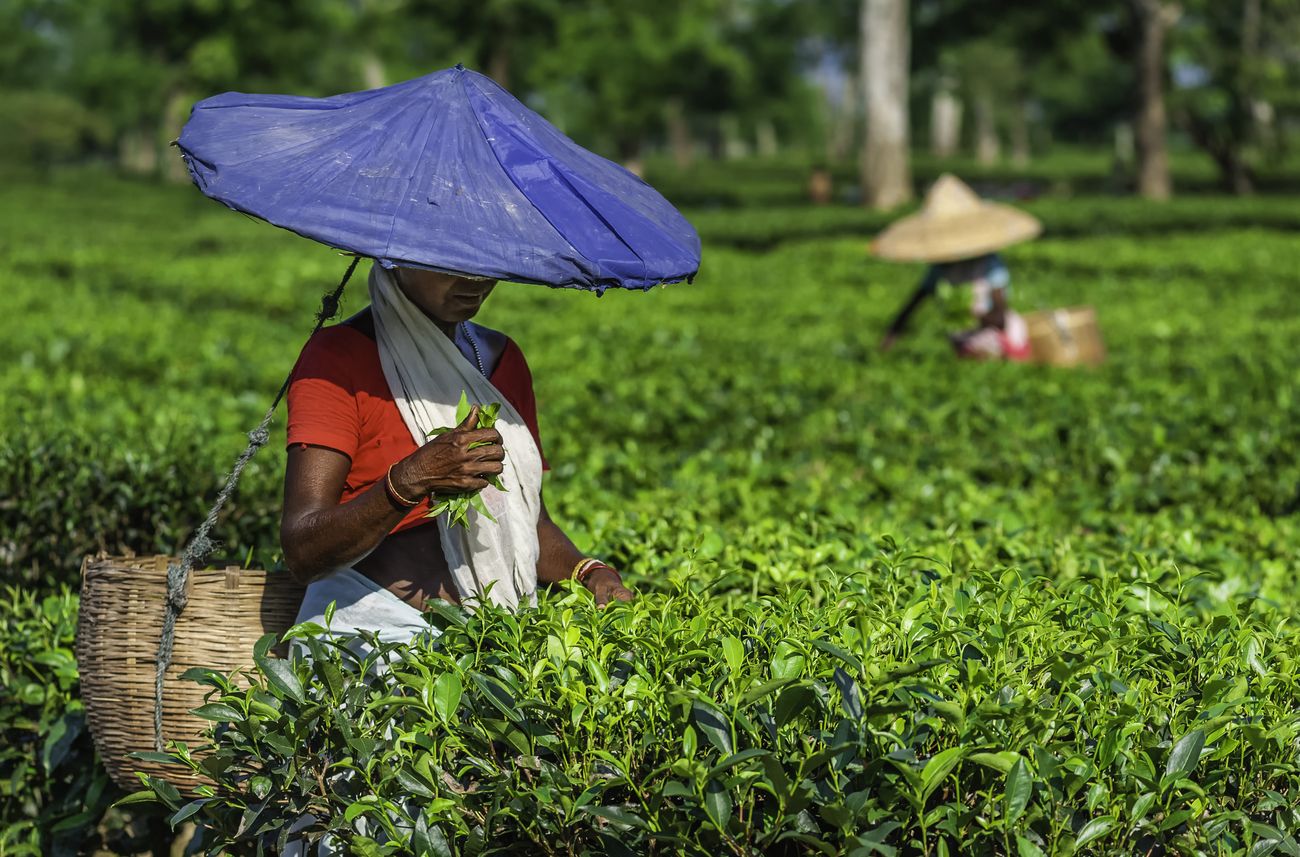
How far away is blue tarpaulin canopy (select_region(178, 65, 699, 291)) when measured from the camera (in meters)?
2.53

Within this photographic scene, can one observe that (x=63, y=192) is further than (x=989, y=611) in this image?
Yes

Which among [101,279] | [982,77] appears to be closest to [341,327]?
[101,279]

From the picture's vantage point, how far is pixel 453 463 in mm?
2619

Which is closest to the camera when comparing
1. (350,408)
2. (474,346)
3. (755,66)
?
(350,408)

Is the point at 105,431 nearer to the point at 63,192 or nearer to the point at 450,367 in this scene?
the point at 450,367

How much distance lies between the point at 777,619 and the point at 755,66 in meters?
68.1

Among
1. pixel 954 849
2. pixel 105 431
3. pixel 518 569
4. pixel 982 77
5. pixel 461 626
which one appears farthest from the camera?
pixel 982 77

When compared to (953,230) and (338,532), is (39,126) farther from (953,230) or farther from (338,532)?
(338,532)

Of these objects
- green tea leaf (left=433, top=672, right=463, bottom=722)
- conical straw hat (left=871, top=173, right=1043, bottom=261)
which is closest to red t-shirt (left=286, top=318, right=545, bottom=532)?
green tea leaf (left=433, top=672, right=463, bottom=722)

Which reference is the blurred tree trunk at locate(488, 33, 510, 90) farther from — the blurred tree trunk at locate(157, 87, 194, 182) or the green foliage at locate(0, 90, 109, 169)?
the green foliage at locate(0, 90, 109, 169)

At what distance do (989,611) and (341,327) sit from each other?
4.56 ft

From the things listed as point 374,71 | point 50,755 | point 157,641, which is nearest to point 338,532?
point 157,641

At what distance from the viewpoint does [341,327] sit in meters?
2.94

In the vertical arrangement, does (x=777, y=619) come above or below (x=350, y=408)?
below
